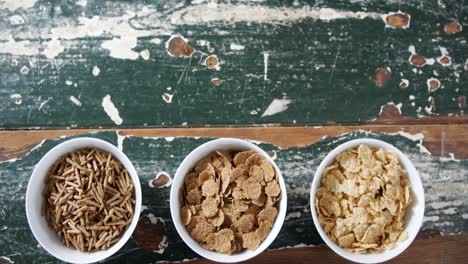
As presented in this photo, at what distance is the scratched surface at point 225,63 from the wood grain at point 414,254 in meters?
0.23

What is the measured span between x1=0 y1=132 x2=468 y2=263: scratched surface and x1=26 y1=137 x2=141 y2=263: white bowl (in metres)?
0.07

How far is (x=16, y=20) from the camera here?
1034 millimetres

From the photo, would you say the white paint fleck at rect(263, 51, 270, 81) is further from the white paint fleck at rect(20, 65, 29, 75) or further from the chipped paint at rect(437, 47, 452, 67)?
the white paint fleck at rect(20, 65, 29, 75)

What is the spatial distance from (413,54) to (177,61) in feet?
1.46

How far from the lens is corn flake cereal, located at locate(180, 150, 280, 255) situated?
0.92 meters

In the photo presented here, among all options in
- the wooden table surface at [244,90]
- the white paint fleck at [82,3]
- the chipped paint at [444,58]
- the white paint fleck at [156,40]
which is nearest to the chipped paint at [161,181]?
the wooden table surface at [244,90]

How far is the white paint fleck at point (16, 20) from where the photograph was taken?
103 centimetres

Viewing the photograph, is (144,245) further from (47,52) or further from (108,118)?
(47,52)

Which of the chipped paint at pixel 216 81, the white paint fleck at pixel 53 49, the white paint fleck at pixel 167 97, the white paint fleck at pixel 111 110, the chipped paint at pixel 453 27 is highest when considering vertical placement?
the chipped paint at pixel 453 27

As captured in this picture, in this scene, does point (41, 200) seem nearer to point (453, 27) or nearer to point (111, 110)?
A: point (111, 110)

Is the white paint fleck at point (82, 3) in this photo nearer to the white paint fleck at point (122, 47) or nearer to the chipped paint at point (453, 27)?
the white paint fleck at point (122, 47)

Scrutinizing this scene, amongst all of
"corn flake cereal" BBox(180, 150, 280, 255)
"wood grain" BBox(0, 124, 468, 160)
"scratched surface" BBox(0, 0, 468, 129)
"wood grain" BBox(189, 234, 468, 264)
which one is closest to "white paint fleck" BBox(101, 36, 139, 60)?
"scratched surface" BBox(0, 0, 468, 129)

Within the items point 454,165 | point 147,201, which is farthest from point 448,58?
point 147,201

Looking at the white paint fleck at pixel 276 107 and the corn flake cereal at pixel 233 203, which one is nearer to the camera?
the corn flake cereal at pixel 233 203
